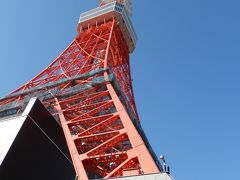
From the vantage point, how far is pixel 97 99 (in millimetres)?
19016

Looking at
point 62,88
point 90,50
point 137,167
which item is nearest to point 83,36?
point 90,50

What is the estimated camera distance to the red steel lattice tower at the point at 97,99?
503 inches

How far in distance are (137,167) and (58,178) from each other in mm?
3212

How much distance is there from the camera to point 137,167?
1163cm

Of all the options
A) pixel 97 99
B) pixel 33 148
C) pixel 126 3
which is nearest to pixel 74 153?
pixel 33 148

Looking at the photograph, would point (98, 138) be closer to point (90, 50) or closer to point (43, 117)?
point (43, 117)

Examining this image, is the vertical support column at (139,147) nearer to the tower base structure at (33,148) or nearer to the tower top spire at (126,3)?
the tower base structure at (33,148)

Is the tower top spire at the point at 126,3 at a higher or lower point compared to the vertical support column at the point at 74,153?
higher

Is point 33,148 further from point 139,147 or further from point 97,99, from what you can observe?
point 97,99

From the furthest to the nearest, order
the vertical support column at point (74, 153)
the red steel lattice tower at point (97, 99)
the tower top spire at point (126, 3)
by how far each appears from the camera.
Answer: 1. the tower top spire at point (126, 3)
2. the red steel lattice tower at point (97, 99)
3. the vertical support column at point (74, 153)

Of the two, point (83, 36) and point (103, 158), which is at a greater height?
point (83, 36)

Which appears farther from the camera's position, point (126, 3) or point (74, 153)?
point (126, 3)

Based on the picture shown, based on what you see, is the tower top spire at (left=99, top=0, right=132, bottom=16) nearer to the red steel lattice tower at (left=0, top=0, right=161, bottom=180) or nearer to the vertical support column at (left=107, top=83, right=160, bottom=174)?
the red steel lattice tower at (left=0, top=0, right=161, bottom=180)

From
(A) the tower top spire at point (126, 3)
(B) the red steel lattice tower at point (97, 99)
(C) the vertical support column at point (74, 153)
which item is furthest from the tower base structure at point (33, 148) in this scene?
(A) the tower top spire at point (126, 3)
